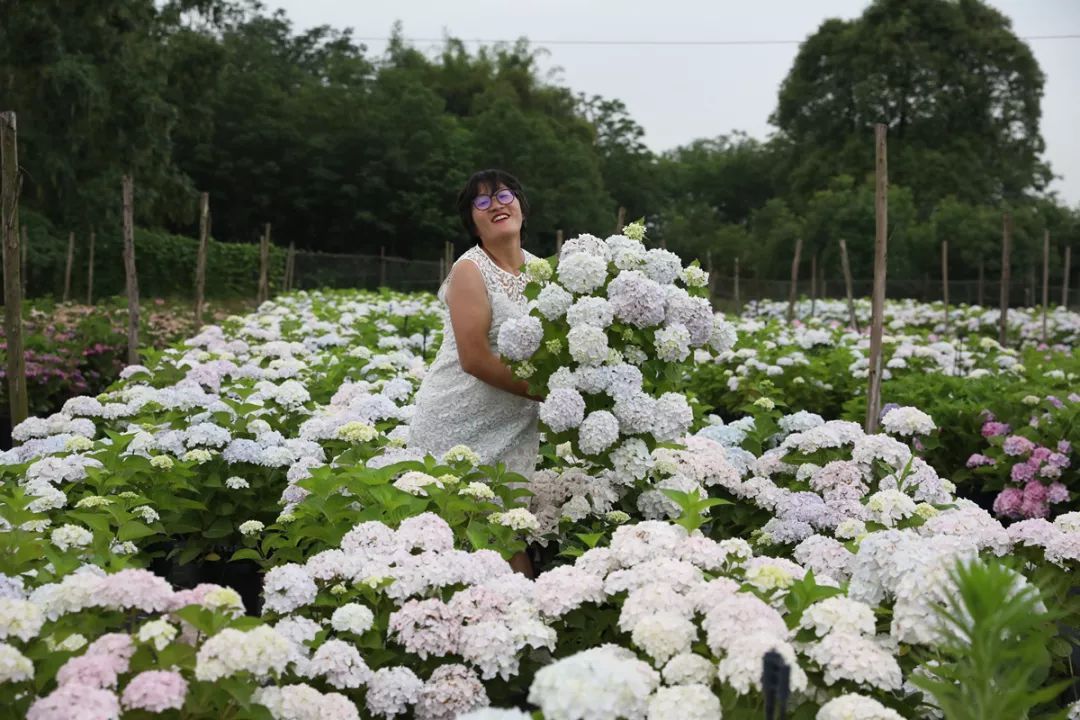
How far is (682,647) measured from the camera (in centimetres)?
221

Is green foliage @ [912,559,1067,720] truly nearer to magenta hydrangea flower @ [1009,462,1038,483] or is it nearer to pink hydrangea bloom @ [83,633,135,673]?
pink hydrangea bloom @ [83,633,135,673]

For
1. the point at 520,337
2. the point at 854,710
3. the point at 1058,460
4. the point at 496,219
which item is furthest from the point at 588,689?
the point at 1058,460

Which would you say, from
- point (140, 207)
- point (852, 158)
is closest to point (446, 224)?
point (140, 207)

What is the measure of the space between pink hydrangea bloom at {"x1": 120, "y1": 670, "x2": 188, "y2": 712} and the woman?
2.15 m

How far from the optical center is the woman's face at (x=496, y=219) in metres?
4.34

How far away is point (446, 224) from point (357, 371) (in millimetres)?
30211

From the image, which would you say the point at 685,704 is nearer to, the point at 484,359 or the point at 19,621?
the point at 19,621

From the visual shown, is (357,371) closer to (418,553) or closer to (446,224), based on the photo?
(418,553)

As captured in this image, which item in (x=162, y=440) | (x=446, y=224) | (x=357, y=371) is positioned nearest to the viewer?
(x=162, y=440)

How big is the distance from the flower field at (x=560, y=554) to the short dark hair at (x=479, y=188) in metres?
0.64

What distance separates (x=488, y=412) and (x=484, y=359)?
0.27 meters

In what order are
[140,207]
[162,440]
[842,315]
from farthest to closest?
[140,207] < [842,315] < [162,440]

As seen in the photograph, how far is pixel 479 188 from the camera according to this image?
4.38m

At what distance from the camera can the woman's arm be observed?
13.3ft
